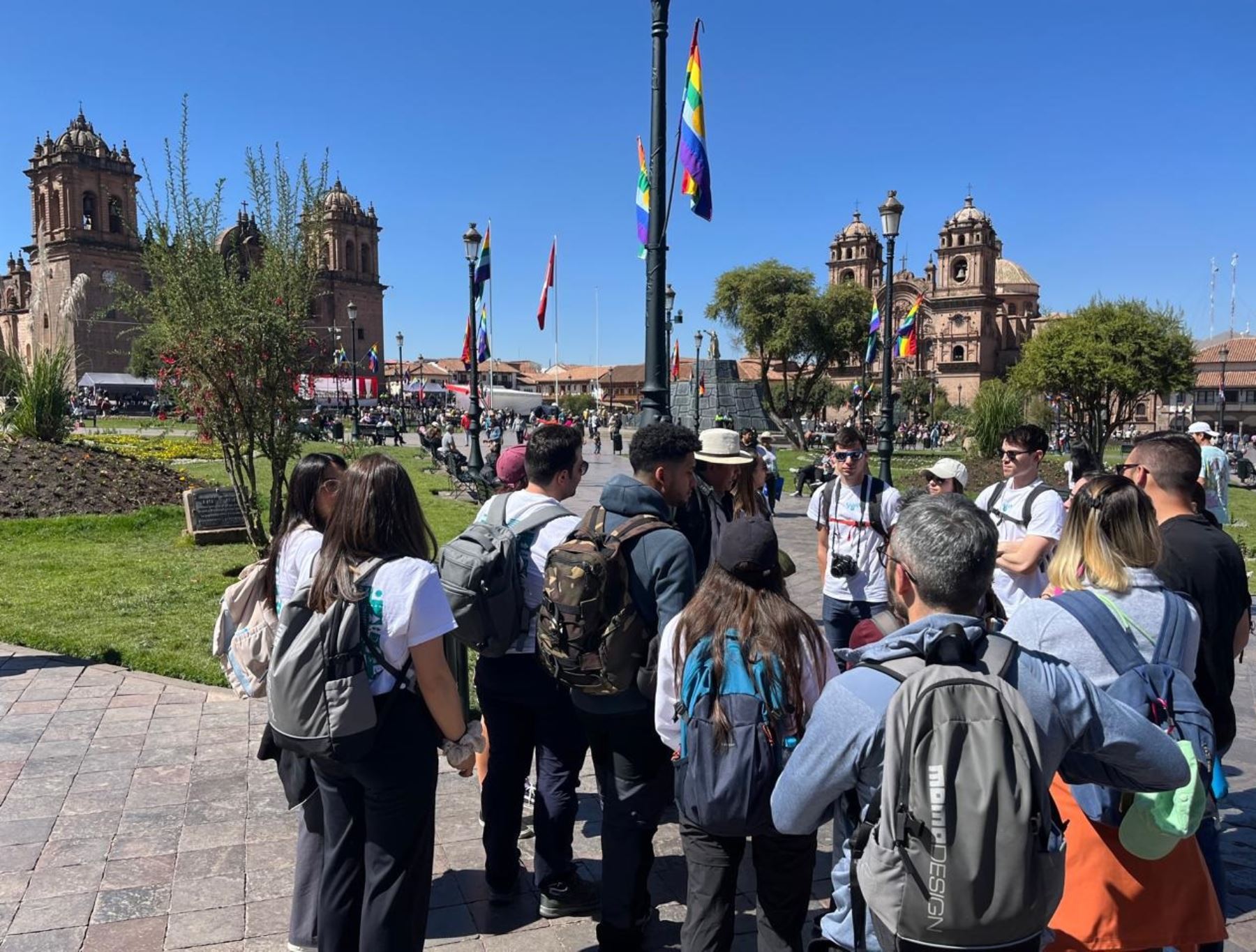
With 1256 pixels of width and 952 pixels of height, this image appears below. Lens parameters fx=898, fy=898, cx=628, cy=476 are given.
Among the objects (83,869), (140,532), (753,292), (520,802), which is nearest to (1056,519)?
(520,802)

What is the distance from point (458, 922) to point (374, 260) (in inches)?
3253

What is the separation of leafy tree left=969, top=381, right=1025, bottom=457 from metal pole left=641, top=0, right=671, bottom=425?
2202 cm

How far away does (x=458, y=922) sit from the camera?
3449 mm

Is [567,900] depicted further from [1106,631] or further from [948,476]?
[948,476]

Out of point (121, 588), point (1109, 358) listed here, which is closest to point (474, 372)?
point (121, 588)

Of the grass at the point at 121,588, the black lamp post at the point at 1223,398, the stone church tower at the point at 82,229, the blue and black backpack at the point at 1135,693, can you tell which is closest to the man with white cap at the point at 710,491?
the blue and black backpack at the point at 1135,693

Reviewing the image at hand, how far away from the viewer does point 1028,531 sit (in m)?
4.61

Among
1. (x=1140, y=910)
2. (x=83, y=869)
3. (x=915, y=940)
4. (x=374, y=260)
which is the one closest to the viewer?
(x=915, y=940)

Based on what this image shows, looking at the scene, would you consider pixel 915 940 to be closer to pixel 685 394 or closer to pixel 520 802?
pixel 520 802

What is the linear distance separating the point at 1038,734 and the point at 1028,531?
3047 mm

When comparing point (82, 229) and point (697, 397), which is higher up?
point (82, 229)

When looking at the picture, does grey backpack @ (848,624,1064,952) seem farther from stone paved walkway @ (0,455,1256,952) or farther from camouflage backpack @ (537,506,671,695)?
stone paved walkway @ (0,455,1256,952)

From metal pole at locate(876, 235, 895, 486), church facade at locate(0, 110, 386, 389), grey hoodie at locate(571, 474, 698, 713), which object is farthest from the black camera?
church facade at locate(0, 110, 386, 389)

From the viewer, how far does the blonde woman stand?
230cm
